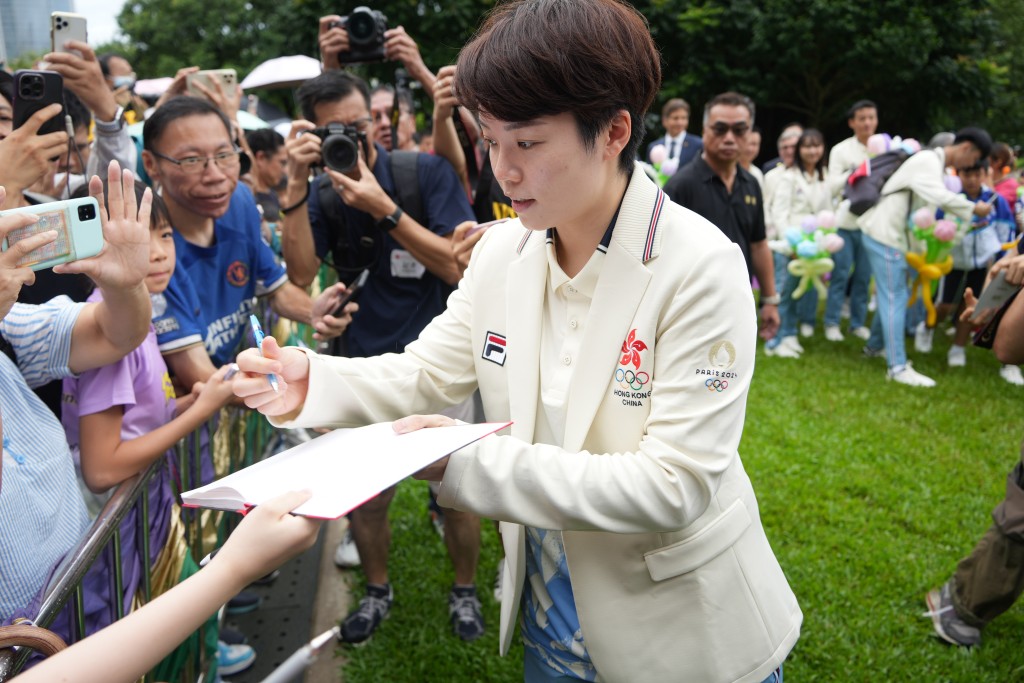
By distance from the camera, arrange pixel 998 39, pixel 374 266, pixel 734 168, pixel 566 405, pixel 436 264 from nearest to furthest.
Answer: pixel 566 405 < pixel 436 264 < pixel 374 266 < pixel 734 168 < pixel 998 39

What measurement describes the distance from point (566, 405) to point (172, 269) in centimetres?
162

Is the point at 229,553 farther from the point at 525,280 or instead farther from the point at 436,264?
the point at 436,264

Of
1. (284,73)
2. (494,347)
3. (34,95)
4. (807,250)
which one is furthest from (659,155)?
(494,347)

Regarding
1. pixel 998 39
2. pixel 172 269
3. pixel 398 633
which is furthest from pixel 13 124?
pixel 998 39

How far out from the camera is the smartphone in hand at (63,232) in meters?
1.55

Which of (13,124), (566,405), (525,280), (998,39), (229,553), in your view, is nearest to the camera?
(229,553)

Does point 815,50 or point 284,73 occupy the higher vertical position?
point 815,50

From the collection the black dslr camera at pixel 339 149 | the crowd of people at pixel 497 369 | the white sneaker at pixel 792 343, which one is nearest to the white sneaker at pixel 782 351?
the white sneaker at pixel 792 343

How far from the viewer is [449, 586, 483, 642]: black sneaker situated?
3234mm

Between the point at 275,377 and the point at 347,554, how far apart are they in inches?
97.4

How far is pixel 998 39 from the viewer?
19.6 m

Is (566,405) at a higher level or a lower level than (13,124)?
lower

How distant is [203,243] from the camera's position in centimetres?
304

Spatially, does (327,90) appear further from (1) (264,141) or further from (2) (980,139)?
(2) (980,139)
